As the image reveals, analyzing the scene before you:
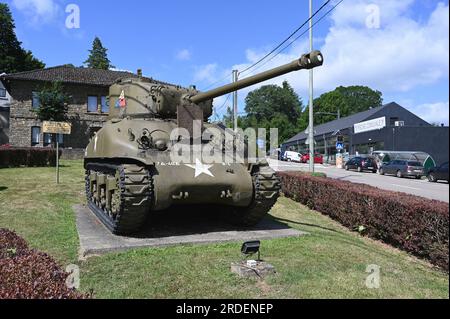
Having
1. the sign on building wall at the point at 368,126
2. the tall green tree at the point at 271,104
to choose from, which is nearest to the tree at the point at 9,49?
the sign on building wall at the point at 368,126


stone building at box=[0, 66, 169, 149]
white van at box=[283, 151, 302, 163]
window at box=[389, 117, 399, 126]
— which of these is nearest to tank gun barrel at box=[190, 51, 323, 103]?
stone building at box=[0, 66, 169, 149]

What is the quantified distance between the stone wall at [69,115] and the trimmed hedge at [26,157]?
1086 centimetres

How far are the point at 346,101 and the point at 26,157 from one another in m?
66.1

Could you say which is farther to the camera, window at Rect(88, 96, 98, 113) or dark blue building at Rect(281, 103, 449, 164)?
dark blue building at Rect(281, 103, 449, 164)

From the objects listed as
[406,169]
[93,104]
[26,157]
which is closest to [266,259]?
[26,157]

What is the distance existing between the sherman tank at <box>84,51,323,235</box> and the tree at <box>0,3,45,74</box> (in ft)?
166

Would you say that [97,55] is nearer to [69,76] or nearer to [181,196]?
[69,76]

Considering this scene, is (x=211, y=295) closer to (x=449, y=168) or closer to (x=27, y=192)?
(x=449, y=168)

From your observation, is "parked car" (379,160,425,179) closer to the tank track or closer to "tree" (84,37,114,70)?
the tank track

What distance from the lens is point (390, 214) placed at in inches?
→ 312

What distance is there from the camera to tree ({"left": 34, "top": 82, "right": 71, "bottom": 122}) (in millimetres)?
32875

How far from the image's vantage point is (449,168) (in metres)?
1.57

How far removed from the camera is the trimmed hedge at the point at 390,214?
250 inches
